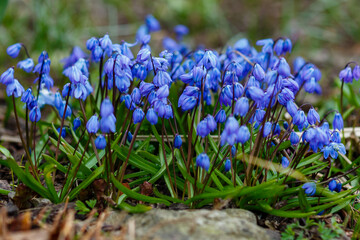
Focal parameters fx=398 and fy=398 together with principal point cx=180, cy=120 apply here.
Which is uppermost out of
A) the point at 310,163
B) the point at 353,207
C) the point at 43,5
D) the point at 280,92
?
the point at 43,5

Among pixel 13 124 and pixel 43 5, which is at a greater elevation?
pixel 43 5

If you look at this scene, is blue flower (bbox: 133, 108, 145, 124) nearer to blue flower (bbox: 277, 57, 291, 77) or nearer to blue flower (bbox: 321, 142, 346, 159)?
blue flower (bbox: 277, 57, 291, 77)

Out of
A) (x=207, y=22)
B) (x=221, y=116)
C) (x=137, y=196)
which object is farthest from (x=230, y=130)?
(x=207, y=22)

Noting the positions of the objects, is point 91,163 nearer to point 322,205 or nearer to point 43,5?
point 322,205

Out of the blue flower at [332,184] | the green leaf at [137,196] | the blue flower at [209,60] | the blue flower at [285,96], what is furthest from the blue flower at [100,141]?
the blue flower at [332,184]

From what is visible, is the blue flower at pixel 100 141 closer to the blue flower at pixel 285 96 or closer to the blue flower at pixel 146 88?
the blue flower at pixel 146 88

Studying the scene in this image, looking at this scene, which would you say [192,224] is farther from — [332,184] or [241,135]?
[332,184]

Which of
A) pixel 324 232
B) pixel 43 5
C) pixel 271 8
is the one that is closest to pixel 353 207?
pixel 324 232
